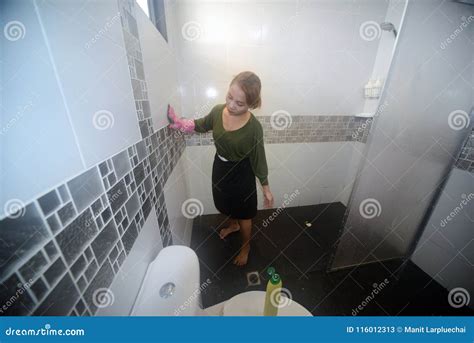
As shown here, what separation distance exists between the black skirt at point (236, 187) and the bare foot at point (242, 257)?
0.28 metres

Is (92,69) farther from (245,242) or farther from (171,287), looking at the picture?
(245,242)

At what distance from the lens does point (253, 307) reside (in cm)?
69

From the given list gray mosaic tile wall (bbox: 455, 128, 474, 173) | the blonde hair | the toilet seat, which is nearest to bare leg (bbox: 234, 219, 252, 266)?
the toilet seat

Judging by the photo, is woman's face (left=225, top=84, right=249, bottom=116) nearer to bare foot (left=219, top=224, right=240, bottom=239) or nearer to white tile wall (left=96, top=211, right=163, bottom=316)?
white tile wall (left=96, top=211, right=163, bottom=316)

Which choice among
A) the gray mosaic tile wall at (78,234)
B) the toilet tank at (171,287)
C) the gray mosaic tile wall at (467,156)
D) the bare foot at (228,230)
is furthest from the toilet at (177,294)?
the gray mosaic tile wall at (467,156)

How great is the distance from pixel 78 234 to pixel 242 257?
115 centimetres

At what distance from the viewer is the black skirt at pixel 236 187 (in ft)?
3.75

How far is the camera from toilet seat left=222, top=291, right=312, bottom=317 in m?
0.66

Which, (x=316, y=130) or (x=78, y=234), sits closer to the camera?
(x=78, y=234)

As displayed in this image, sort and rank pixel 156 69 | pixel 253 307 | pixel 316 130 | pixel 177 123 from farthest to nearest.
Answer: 1. pixel 316 130
2. pixel 177 123
3. pixel 156 69
4. pixel 253 307

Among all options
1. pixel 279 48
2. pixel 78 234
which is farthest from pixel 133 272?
pixel 279 48

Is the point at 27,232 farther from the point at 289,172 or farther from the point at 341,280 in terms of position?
the point at 289,172

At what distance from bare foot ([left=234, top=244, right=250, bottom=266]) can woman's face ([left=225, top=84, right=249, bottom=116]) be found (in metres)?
0.97

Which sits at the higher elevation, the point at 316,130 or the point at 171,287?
the point at 316,130
